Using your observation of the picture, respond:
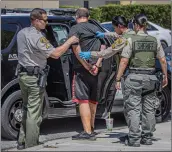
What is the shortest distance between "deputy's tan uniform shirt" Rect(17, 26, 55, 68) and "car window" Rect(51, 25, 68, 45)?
120 cm

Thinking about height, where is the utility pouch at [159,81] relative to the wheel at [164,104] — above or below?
above

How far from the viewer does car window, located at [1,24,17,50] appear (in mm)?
7381

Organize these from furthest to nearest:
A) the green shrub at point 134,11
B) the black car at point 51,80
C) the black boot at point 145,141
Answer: the green shrub at point 134,11 → the black car at point 51,80 → the black boot at point 145,141

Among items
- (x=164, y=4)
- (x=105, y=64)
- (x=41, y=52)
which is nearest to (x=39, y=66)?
(x=41, y=52)

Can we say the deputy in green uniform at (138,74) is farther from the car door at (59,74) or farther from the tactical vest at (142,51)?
the car door at (59,74)

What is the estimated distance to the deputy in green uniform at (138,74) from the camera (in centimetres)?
659

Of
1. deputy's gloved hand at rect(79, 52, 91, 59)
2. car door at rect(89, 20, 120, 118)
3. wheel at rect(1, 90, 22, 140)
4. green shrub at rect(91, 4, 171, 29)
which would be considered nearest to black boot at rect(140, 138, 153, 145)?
car door at rect(89, 20, 120, 118)

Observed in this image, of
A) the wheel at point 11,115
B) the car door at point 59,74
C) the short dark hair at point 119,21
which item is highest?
the short dark hair at point 119,21

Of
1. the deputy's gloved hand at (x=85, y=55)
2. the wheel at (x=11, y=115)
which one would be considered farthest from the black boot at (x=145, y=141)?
the wheel at (x=11, y=115)

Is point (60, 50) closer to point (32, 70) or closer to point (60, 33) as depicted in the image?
point (32, 70)

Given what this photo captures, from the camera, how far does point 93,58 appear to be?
700cm

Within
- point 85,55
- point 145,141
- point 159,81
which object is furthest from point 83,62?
point 145,141

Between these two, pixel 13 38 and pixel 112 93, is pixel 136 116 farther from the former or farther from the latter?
pixel 13 38

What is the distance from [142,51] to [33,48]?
1355mm
